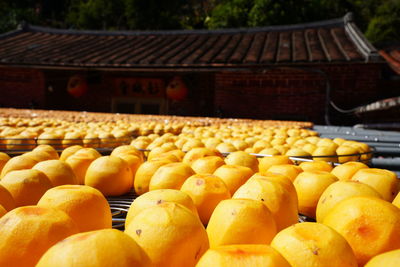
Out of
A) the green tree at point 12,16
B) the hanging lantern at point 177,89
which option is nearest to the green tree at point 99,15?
the green tree at point 12,16

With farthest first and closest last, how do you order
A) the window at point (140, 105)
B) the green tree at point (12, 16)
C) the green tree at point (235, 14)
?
the green tree at point (12, 16)
the green tree at point (235, 14)
the window at point (140, 105)

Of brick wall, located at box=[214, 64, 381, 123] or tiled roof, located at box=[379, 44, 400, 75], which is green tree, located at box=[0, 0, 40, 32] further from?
tiled roof, located at box=[379, 44, 400, 75]

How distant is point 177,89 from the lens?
9.84 metres

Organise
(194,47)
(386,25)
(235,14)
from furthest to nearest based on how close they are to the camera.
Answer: (386,25) < (235,14) < (194,47)

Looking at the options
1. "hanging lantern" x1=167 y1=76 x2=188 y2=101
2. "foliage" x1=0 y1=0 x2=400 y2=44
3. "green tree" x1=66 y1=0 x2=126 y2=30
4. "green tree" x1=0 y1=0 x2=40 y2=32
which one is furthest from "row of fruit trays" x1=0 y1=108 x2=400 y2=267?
"green tree" x1=66 y1=0 x2=126 y2=30

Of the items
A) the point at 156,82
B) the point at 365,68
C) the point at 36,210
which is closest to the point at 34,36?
the point at 156,82

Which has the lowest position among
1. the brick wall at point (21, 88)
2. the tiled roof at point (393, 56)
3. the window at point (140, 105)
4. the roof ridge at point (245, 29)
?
the window at point (140, 105)

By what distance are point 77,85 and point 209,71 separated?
14.3 feet

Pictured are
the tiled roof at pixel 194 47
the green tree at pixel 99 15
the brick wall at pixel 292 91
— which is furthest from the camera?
the green tree at pixel 99 15

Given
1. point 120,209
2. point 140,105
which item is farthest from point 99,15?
point 120,209

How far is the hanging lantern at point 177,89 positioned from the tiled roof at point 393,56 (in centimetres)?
515

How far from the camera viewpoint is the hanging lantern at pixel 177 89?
9.84m

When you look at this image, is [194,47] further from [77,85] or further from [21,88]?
[21,88]

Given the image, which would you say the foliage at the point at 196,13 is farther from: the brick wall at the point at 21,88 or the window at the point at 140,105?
the brick wall at the point at 21,88
